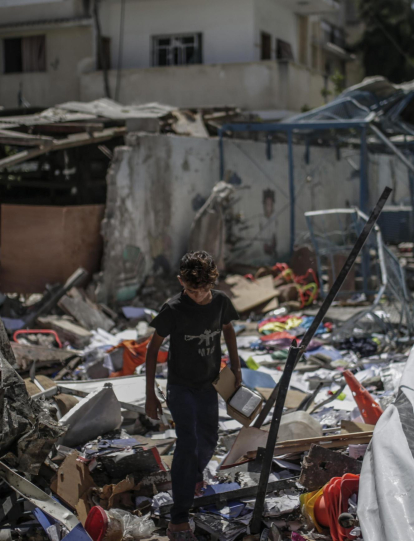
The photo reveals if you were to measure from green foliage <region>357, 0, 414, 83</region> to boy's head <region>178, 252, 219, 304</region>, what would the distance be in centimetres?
2810

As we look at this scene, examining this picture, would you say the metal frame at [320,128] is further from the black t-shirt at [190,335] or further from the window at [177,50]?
the black t-shirt at [190,335]

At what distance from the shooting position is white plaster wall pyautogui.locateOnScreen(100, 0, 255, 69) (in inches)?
693

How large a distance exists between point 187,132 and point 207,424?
8.52 metres

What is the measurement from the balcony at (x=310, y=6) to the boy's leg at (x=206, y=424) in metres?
17.1

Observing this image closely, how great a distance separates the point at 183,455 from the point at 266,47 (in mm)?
16864

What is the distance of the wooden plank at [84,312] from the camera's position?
8.34 metres

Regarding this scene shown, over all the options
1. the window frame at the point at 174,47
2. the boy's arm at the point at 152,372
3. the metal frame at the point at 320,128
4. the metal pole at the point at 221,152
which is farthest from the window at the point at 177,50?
the boy's arm at the point at 152,372

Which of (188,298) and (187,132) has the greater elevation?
(187,132)

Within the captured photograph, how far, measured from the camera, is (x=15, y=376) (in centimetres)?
375

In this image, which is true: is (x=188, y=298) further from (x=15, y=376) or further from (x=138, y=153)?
(x=138, y=153)

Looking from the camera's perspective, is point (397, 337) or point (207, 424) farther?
point (397, 337)

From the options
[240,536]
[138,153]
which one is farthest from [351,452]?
[138,153]

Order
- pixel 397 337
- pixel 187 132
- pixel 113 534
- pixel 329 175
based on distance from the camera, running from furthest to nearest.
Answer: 1. pixel 329 175
2. pixel 187 132
3. pixel 397 337
4. pixel 113 534

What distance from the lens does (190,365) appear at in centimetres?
372
